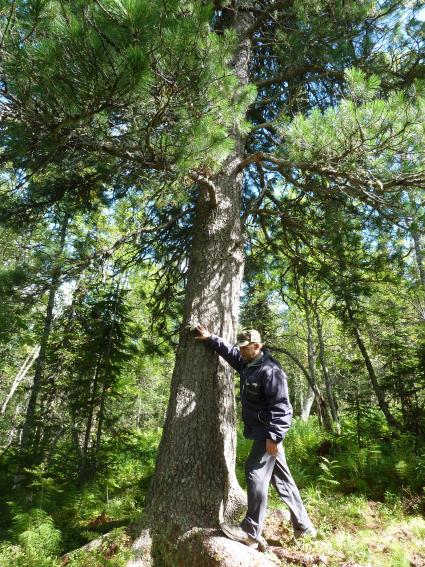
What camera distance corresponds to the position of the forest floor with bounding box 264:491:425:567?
3555 mm

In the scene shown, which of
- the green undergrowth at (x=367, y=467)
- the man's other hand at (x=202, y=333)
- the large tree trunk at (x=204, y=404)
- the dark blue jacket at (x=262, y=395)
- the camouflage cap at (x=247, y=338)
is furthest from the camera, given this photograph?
the green undergrowth at (x=367, y=467)

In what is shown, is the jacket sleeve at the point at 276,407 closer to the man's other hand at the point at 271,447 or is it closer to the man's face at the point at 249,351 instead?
the man's other hand at the point at 271,447

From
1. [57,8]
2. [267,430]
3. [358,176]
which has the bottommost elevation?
[267,430]

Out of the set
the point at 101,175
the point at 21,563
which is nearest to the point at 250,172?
the point at 101,175

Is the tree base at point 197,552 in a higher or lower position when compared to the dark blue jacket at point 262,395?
lower

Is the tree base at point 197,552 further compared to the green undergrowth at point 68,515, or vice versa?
the green undergrowth at point 68,515

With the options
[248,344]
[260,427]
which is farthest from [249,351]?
[260,427]

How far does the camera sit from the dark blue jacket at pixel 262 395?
12.4 ft

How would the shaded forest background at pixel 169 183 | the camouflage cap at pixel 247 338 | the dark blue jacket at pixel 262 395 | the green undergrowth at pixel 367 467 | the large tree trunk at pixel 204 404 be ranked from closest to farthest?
the shaded forest background at pixel 169 183, the large tree trunk at pixel 204 404, the dark blue jacket at pixel 262 395, the camouflage cap at pixel 247 338, the green undergrowth at pixel 367 467

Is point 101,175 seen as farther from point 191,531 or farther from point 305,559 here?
point 305,559

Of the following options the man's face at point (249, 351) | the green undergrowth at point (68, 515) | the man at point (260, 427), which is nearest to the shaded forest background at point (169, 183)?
the green undergrowth at point (68, 515)

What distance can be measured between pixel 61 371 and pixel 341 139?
620 cm

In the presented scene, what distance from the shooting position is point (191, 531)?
11.4 ft

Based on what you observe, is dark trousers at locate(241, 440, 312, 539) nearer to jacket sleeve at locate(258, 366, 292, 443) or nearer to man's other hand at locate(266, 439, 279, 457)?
man's other hand at locate(266, 439, 279, 457)
